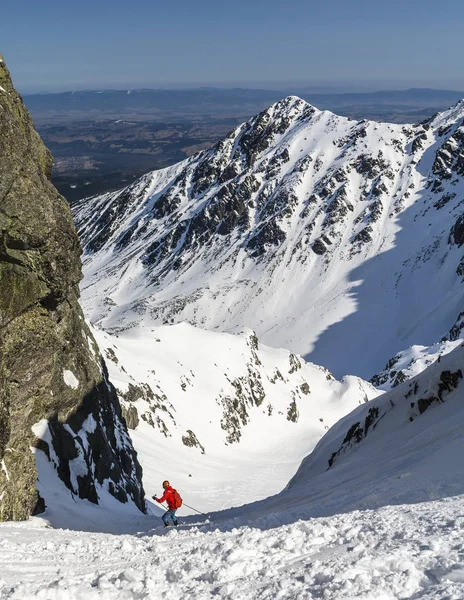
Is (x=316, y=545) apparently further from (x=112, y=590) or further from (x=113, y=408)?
(x=113, y=408)

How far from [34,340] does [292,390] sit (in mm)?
65114

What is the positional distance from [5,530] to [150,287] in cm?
15860

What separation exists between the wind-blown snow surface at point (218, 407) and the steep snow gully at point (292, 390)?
319 mm

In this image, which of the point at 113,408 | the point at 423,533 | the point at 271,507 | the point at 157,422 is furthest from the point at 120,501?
the point at 157,422

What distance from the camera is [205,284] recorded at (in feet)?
524

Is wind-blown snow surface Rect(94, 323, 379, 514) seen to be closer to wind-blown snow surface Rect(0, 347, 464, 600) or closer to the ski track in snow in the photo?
wind-blown snow surface Rect(0, 347, 464, 600)

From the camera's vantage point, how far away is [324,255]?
6206 inches

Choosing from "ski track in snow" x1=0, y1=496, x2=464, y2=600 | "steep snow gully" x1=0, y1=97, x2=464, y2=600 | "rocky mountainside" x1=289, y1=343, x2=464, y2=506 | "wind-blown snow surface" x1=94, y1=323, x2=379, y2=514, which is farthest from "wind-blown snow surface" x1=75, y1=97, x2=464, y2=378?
"ski track in snow" x1=0, y1=496, x2=464, y2=600

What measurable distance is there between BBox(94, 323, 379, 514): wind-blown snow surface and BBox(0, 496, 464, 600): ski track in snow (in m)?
24.7

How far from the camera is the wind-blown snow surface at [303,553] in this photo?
726 cm

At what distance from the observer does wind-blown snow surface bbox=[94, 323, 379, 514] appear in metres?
43.1

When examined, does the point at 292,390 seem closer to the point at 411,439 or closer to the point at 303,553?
the point at 411,439

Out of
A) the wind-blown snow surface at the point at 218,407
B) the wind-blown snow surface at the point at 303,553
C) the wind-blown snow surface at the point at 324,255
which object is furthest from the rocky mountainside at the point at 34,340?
the wind-blown snow surface at the point at 324,255

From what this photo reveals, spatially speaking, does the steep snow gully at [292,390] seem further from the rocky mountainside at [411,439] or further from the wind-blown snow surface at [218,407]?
the wind-blown snow surface at [218,407]
